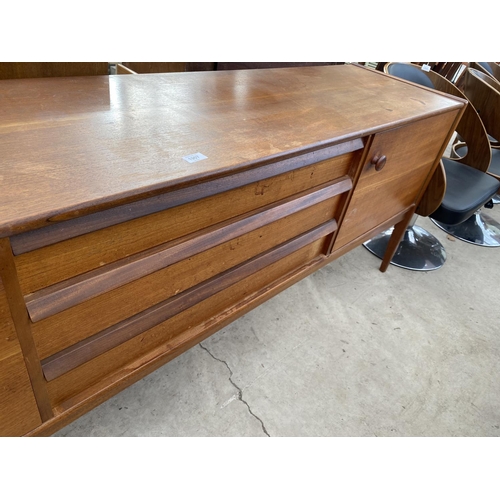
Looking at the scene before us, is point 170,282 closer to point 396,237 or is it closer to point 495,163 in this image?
point 396,237

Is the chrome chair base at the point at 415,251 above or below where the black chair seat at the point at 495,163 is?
below

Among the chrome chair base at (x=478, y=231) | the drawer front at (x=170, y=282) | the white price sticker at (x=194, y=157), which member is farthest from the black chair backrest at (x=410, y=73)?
the white price sticker at (x=194, y=157)

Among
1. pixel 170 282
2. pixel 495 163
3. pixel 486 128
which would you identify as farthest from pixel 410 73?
pixel 170 282

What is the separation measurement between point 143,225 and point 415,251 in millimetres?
1770

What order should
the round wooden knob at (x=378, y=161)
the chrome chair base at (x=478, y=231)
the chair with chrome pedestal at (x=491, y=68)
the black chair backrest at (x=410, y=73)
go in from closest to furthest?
the round wooden knob at (x=378, y=161) → the black chair backrest at (x=410, y=73) → the chrome chair base at (x=478, y=231) → the chair with chrome pedestal at (x=491, y=68)

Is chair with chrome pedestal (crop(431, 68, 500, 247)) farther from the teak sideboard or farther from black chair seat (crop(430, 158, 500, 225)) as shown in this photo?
the teak sideboard

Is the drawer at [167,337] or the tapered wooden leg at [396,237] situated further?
the tapered wooden leg at [396,237]

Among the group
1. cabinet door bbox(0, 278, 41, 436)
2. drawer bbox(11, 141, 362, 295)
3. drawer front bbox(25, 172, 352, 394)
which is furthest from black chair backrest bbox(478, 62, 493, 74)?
cabinet door bbox(0, 278, 41, 436)

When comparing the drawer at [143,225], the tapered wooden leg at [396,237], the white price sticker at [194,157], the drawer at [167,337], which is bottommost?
the tapered wooden leg at [396,237]

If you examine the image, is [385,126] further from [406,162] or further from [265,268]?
[265,268]

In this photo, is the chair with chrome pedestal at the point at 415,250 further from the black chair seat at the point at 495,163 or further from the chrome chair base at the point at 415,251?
the black chair seat at the point at 495,163

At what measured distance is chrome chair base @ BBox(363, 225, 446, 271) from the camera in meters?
1.96

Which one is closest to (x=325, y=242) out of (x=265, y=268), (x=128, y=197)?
(x=265, y=268)

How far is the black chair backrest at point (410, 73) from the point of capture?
5.64 ft
